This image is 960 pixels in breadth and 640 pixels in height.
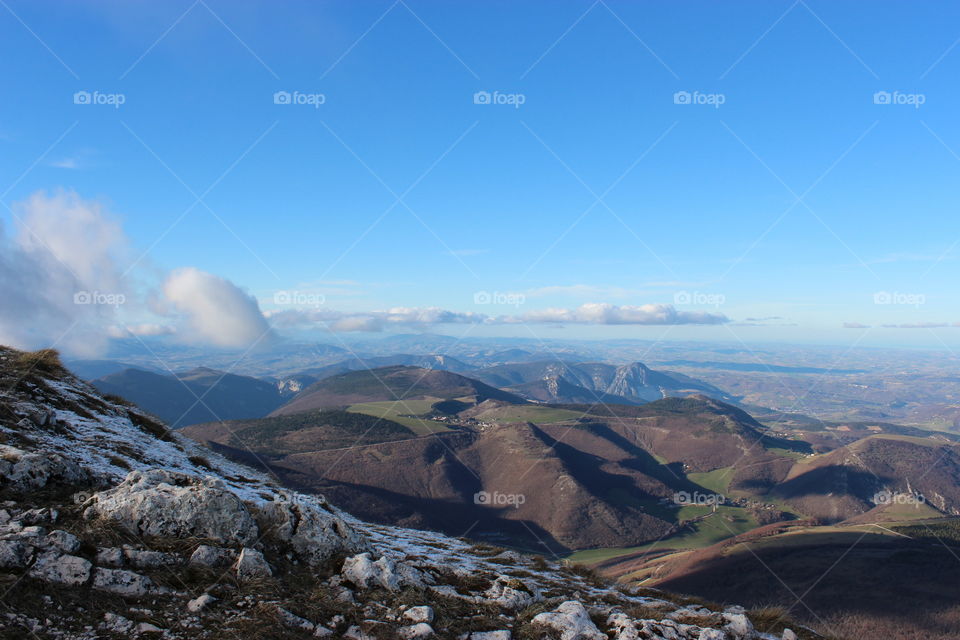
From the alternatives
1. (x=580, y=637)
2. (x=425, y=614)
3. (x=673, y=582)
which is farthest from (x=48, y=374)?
(x=673, y=582)

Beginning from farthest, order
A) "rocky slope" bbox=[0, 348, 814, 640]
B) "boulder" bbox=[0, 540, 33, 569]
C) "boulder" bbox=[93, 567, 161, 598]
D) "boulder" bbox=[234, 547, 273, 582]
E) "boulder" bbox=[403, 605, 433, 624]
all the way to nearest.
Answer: "boulder" bbox=[234, 547, 273, 582], "boulder" bbox=[403, 605, 433, 624], "boulder" bbox=[93, 567, 161, 598], "rocky slope" bbox=[0, 348, 814, 640], "boulder" bbox=[0, 540, 33, 569]

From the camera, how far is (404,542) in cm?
1977

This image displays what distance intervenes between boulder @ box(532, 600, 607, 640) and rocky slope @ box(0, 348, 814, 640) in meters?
0.03

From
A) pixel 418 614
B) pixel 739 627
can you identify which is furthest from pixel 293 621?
pixel 739 627

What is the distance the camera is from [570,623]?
33.9 feet

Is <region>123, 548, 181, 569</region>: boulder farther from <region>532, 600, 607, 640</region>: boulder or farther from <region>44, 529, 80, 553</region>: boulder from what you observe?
<region>532, 600, 607, 640</region>: boulder

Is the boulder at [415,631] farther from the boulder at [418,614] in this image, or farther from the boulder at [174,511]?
the boulder at [174,511]

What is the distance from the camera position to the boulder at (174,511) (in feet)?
32.3

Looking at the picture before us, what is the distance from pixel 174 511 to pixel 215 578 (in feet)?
6.96

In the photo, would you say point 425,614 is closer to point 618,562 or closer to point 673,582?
point 673,582

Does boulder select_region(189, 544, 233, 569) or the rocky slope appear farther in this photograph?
boulder select_region(189, 544, 233, 569)

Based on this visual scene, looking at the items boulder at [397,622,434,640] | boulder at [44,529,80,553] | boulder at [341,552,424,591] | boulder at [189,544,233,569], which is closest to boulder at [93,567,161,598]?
boulder at [44,529,80,553]

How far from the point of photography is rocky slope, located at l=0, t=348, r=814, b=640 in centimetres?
768

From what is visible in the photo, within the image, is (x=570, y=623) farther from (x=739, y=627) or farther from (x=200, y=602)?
(x=200, y=602)
